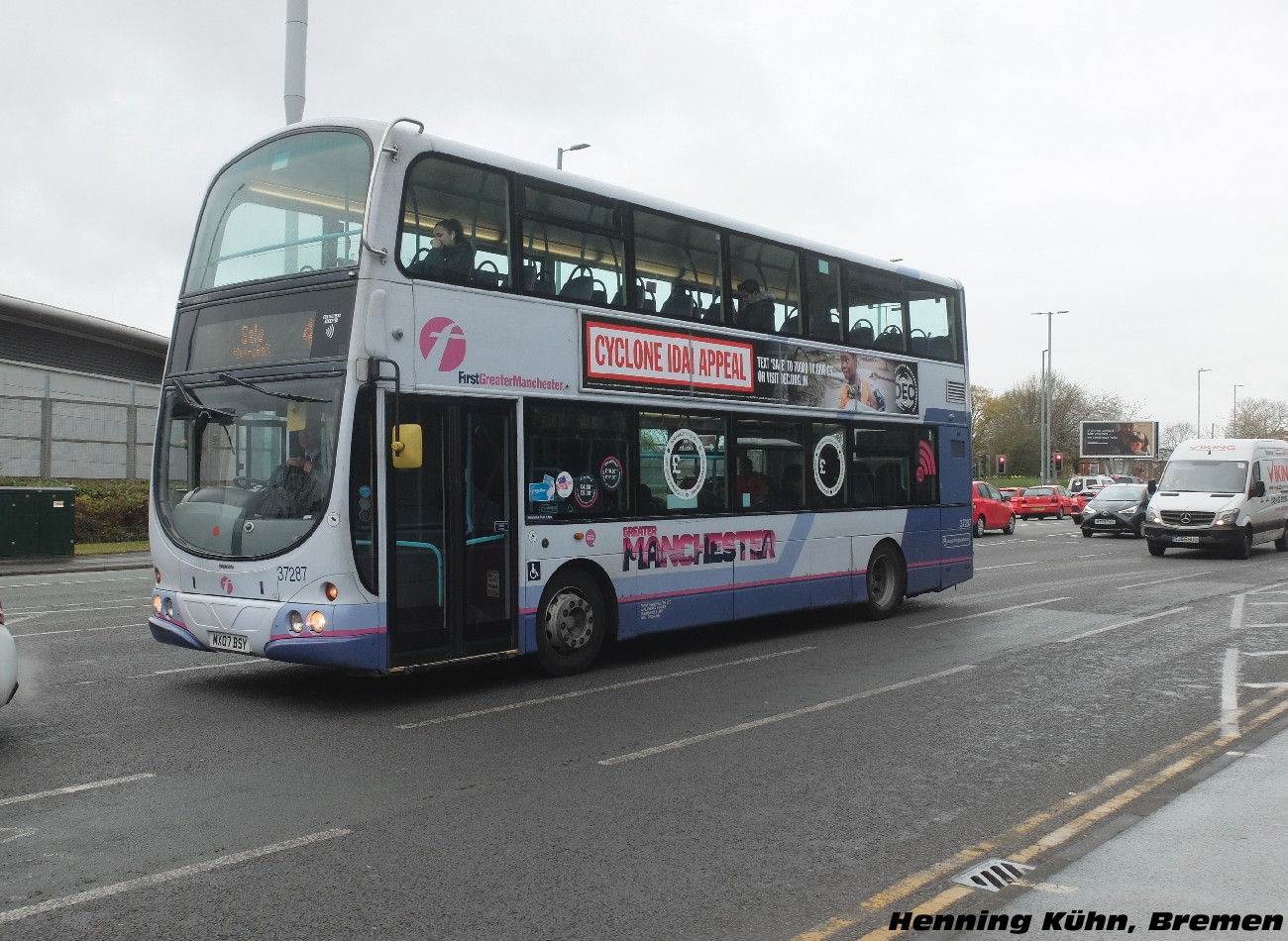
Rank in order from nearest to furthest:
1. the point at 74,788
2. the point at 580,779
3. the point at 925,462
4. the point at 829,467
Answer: the point at 74,788, the point at 580,779, the point at 829,467, the point at 925,462

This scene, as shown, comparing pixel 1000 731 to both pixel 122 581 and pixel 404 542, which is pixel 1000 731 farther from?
pixel 122 581

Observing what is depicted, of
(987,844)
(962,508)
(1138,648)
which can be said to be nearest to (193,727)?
(987,844)

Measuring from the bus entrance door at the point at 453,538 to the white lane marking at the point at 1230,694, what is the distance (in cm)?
516

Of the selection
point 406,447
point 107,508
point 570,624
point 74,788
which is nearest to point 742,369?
point 570,624

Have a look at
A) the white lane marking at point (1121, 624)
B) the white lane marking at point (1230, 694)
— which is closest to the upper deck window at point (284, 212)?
the white lane marking at point (1230, 694)

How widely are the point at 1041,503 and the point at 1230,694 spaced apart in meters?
46.4

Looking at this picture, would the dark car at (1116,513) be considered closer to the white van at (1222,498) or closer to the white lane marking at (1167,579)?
the white van at (1222,498)

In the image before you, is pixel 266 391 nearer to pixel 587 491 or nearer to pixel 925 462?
pixel 587 491

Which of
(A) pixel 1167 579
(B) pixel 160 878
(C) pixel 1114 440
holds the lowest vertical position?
(A) pixel 1167 579

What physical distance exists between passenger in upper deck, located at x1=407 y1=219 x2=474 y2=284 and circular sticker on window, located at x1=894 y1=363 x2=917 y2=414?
21.8 feet

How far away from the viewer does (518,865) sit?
473 centimetres

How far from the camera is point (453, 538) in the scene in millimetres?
8516

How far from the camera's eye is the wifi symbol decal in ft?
46.5

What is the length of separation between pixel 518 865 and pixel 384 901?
24.9 inches
